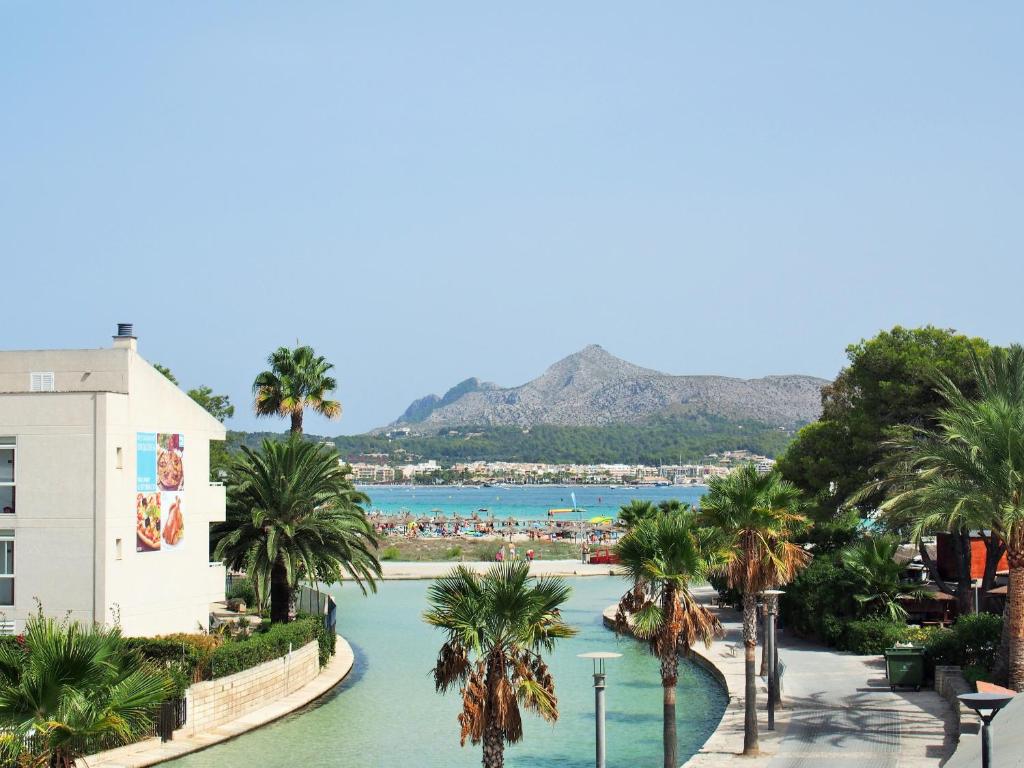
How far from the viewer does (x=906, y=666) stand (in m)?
27.8

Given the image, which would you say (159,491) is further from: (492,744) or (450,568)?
(450,568)

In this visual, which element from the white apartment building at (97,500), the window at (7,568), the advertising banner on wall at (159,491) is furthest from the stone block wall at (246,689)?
the window at (7,568)

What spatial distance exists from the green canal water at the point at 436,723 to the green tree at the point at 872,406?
31.5ft

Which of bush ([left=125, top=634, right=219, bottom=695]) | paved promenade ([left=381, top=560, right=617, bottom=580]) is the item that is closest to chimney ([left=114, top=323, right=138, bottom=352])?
bush ([left=125, top=634, right=219, bottom=695])

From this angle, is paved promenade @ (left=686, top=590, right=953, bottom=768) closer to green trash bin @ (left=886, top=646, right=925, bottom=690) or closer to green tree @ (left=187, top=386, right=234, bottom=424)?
green trash bin @ (left=886, top=646, right=925, bottom=690)

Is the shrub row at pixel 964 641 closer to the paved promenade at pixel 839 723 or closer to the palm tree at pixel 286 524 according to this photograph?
the paved promenade at pixel 839 723

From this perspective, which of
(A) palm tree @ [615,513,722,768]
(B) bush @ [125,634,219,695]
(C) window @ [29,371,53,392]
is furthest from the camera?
(C) window @ [29,371,53,392]

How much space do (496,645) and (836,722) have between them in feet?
36.8

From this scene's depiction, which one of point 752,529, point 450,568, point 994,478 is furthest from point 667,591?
point 450,568

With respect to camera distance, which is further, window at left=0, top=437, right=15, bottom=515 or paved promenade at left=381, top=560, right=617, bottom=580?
paved promenade at left=381, top=560, right=617, bottom=580

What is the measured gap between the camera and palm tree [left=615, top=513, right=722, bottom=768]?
20.0 meters

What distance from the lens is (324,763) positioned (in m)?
24.1

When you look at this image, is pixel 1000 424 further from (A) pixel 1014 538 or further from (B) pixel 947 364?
(B) pixel 947 364

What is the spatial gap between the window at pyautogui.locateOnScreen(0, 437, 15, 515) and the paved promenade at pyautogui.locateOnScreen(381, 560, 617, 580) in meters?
40.3
